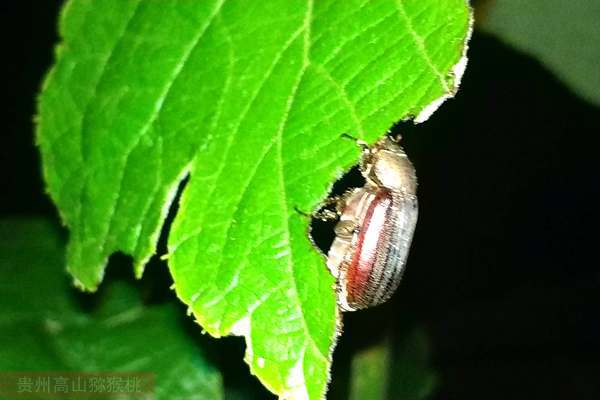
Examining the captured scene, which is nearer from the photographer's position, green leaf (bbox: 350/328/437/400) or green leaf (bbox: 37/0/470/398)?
green leaf (bbox: 37/0/470/398)

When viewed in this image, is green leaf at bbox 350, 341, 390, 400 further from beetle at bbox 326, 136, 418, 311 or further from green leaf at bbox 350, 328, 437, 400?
beetle at bbox 326, 136, 418, 311

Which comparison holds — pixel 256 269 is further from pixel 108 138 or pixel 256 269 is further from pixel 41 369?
pixel 41 369

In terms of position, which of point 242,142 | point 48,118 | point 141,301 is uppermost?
point 242,142

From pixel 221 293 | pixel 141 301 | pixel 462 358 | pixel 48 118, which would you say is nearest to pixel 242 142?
pixel 221 293

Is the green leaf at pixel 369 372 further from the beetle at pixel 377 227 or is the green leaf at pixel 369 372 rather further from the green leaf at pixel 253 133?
the green leaf at pixel 253 133

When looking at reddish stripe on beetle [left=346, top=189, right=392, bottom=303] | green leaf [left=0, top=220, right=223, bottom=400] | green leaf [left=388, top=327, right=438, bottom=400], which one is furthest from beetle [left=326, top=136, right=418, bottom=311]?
green leaf [left=388, top=327, right=438, bottom=400]

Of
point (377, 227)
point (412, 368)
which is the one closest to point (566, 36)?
point (377, 227)
